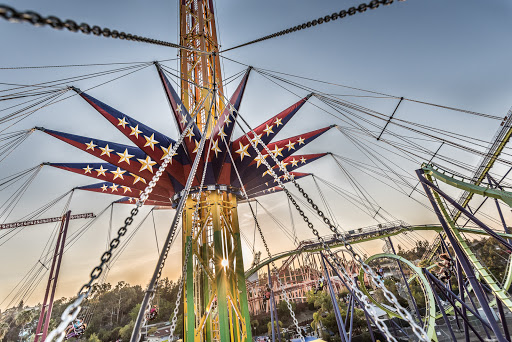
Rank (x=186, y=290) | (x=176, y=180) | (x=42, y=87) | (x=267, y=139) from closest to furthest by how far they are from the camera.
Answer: (x=42, y=87)
(x=186, y=290)
(x=267, y=139)
(x=176, y=180)

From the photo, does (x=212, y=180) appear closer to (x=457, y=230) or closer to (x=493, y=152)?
(x=457, y=230)

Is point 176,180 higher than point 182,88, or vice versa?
point 182,88

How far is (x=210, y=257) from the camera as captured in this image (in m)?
7.99

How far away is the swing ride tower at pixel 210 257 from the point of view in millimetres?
7094

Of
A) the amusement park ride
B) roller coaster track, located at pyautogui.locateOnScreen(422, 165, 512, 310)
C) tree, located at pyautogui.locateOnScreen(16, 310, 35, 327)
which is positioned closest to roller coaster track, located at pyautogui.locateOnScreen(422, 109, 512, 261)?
the amusement park ride

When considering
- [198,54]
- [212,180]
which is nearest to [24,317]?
[212,180]

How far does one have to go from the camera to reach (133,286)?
37.2 metres

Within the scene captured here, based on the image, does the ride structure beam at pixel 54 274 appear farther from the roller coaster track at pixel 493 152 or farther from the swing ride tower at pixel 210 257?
the roller coaster track at pixel 493 152

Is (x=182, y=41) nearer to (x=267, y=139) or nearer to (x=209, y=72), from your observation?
(x=209, y=72)

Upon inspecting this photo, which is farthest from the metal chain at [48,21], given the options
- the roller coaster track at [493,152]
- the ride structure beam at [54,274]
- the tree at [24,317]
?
the tree at [24,317]

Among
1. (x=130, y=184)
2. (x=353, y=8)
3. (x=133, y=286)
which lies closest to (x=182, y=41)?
(x=130, y=184)

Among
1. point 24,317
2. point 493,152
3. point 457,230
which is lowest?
point 457,230

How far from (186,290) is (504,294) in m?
7.75

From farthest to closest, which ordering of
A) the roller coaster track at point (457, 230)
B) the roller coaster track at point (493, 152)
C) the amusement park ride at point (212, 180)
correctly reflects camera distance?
1. the roller coaster track at point (493, 152)
2. the amusement park ride at point (212, 180)
3. the roller coaster track at point (457, 230)
